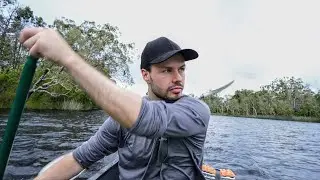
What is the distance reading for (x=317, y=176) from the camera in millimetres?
11773

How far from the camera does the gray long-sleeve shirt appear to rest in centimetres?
160

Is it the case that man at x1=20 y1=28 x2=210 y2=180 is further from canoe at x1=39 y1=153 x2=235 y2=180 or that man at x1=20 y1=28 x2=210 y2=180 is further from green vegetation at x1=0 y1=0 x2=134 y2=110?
green vegetation at x1=0 y1=0 x2=134 y2=110

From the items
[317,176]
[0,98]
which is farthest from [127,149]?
[0,98]

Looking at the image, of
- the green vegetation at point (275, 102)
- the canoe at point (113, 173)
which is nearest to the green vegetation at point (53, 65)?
the canoe at point (113, 173)

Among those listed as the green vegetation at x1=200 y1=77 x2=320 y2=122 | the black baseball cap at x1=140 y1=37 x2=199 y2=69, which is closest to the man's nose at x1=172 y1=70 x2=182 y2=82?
the black baseball cap at x1=140 y1=37 x2=199 y2=69

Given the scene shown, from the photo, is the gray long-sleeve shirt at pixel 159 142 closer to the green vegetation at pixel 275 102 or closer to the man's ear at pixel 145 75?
the man's ear at pixel 145 75

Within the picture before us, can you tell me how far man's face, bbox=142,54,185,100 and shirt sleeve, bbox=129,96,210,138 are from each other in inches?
8.1

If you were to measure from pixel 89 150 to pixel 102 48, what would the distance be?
39.7m

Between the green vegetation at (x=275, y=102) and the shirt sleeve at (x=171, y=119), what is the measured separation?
130 metres

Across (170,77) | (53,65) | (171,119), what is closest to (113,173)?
(170,77)

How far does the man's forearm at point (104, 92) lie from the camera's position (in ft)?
4.63

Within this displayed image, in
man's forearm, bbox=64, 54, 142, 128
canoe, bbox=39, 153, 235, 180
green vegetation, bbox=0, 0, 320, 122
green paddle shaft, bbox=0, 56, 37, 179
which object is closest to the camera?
man's forearm, bbox=64, 54, 142, 128

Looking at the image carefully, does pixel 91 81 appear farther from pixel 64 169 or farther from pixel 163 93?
pixel 64 169

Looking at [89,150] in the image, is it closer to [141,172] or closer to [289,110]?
[141,172]
